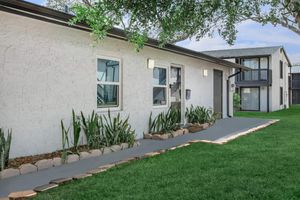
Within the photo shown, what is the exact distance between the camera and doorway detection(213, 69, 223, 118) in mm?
17672

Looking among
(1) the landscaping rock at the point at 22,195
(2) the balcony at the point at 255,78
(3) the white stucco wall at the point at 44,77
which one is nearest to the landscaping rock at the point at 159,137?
(3) the white stucco wall at the point at 44,77

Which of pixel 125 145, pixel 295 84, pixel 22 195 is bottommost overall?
pixel 22 195

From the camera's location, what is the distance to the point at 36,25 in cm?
735

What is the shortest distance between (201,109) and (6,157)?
9.52 m

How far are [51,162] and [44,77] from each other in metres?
1.85

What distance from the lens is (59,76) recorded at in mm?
7980

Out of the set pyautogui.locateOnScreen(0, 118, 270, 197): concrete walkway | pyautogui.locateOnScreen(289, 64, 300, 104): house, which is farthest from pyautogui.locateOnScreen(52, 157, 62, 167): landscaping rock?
pyautogui.locateOnScreen(289, 64, 300, 104): house

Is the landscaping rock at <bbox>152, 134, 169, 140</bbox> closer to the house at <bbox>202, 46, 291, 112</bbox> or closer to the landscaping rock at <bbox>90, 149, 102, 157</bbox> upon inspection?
the landscaping rock at <bbox>90, 149, 102, 157</bbox>

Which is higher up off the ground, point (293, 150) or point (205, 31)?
point (205, 31)

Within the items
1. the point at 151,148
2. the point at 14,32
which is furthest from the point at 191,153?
the point at 14,32

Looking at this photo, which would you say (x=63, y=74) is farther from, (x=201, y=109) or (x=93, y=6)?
(x=201, y=109)

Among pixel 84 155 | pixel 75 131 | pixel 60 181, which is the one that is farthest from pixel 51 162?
pixel 60 181

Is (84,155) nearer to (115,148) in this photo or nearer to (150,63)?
(115,148)

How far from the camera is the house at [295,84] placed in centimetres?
4619
